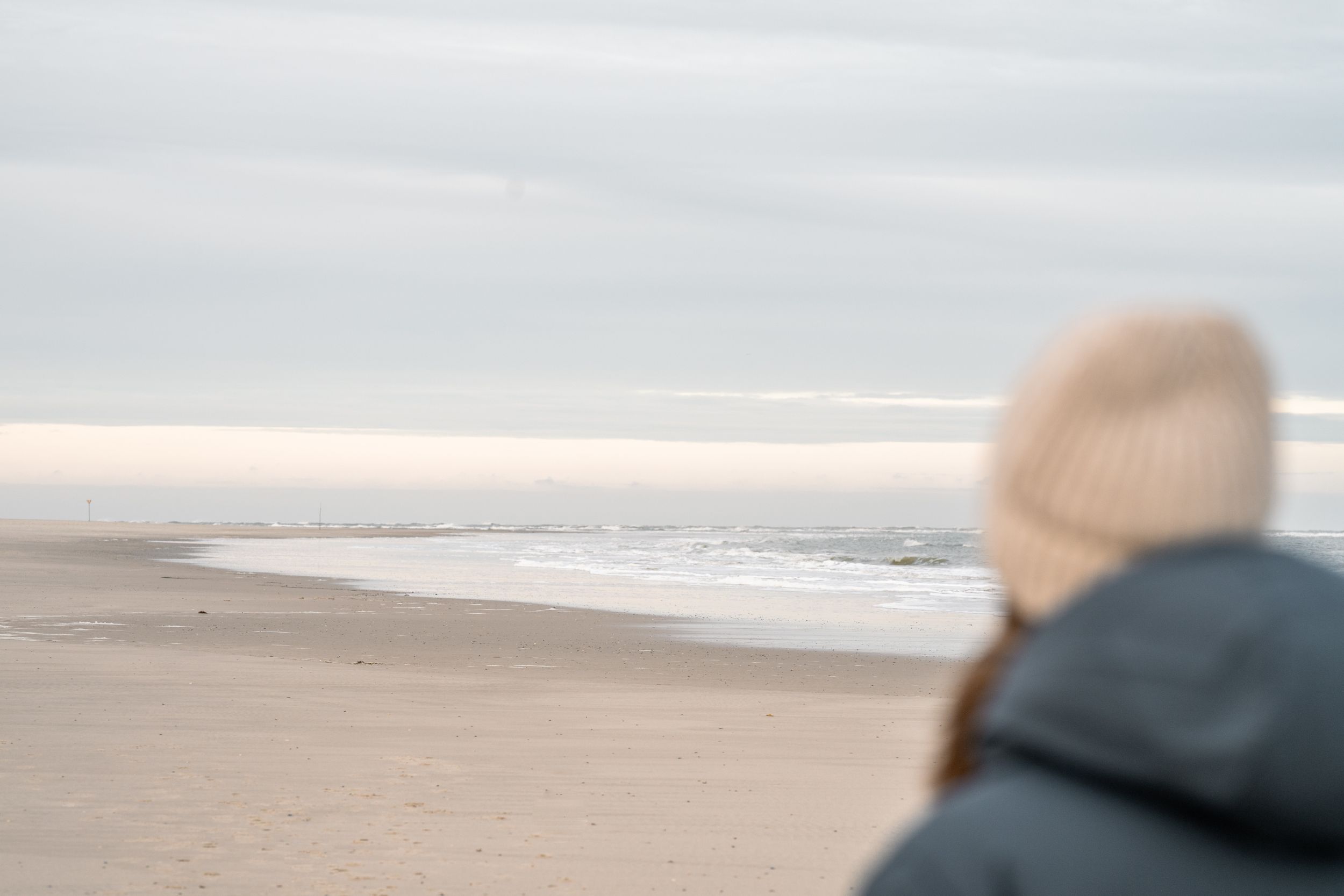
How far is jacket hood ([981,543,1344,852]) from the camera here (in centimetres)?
100

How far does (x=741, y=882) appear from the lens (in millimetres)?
5652

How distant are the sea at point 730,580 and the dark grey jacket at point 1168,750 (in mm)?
282

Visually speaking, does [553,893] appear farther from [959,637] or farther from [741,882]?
[959,637]

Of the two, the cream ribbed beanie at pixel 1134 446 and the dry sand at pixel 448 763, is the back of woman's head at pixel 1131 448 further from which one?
the dry sand at pixel 448 763

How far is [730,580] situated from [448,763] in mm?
21840

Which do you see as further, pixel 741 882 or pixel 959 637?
pixel 959 637

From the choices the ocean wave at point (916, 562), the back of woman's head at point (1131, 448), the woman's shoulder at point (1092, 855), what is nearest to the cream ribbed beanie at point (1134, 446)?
the back of woman's head at point (1131, 448)

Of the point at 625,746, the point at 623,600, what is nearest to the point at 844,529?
the point at 623,600

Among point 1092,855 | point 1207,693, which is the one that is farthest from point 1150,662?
point 1092,855

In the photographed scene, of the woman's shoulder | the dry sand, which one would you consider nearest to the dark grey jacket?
the woman's shoulder

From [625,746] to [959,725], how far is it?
286 inches

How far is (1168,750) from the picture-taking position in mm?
1009

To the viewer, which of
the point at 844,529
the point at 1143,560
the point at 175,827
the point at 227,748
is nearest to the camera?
the point at 1143,560

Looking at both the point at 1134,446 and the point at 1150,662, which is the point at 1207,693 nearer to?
the point at 1150,662
